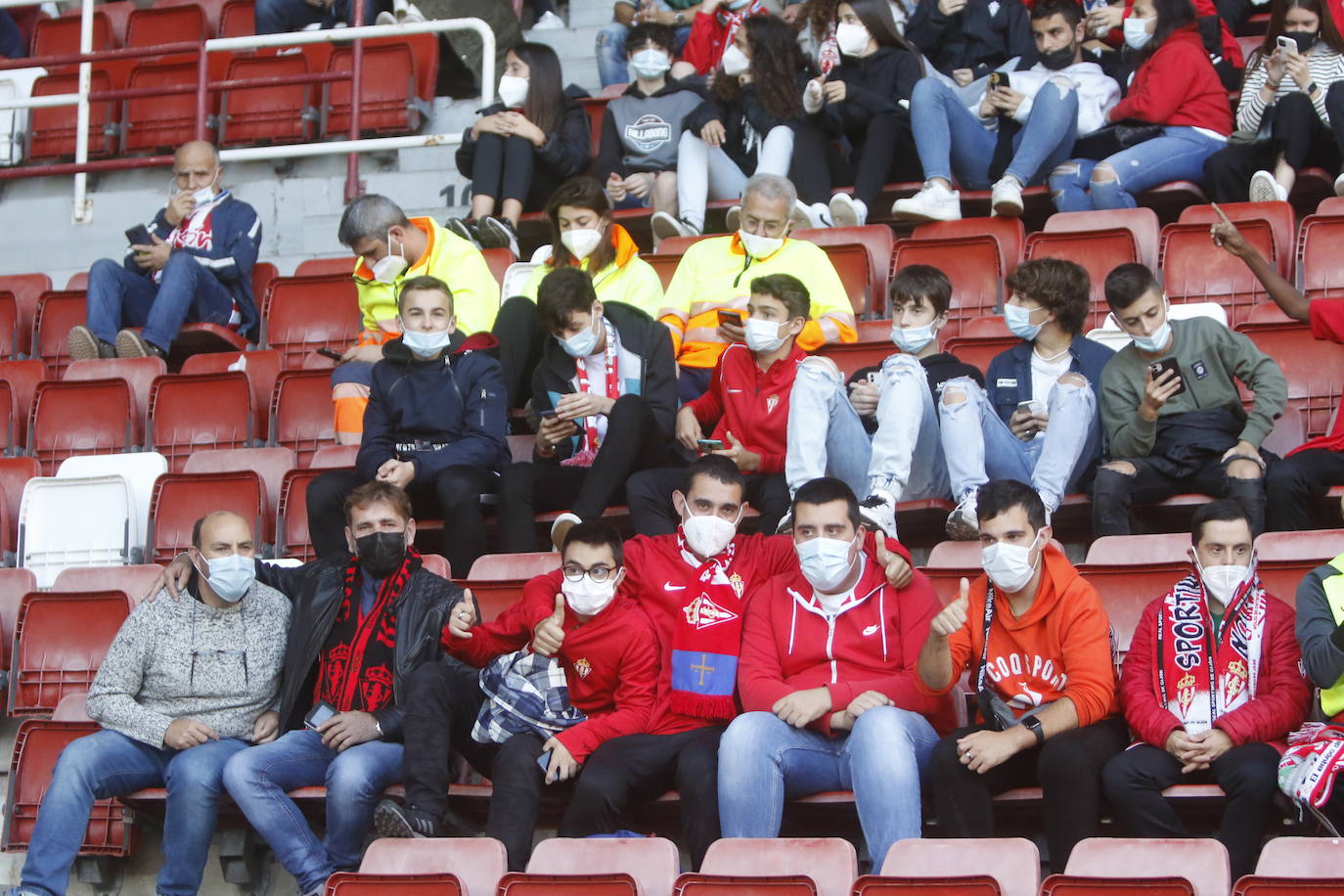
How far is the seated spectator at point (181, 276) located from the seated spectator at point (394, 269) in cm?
106

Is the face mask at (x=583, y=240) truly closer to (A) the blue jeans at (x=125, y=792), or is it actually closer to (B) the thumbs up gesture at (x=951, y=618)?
(A) the blue jeans at (x=125, y=792)

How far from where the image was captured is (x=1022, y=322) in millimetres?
5633

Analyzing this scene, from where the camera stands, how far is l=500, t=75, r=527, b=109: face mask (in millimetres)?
7668

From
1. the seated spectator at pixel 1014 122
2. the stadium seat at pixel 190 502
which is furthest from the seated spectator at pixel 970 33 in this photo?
the stadium seat at pixel 190 502

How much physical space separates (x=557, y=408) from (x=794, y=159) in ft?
7.26

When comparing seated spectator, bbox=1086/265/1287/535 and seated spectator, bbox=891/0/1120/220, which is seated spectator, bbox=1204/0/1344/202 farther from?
seated spectator, bbox=1086/265/1287/535

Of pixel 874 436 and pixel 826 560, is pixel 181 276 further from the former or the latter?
pixel 826 560

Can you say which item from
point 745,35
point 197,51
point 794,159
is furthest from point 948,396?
point 197,51

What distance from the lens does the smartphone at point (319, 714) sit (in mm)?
4918

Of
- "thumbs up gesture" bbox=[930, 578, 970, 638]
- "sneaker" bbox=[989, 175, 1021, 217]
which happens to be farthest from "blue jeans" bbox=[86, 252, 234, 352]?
"thumbs up gesture" bbox=[930, 578, 970, 638]

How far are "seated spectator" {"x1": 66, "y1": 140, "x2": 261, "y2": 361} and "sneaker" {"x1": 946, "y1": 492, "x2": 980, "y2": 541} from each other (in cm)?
358

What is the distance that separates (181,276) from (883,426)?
335cm

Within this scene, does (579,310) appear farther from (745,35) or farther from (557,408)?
(745,35)

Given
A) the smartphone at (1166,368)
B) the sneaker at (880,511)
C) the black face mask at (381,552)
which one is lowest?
the black face mask at (381,552)
